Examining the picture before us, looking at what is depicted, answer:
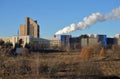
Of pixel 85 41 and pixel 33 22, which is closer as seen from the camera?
pixel 85 41

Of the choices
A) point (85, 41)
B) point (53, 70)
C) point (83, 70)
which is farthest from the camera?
point (85, 41)

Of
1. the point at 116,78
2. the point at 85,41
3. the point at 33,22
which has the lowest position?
the point at 116,78

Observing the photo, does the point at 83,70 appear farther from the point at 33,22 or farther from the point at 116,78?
the point at 33,22

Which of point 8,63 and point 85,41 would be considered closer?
point 8,63

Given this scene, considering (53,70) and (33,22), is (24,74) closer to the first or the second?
(53,70)

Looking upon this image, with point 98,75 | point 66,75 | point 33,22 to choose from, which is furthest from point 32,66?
point 33,22

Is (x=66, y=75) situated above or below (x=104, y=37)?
below

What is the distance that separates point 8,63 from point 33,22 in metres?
151

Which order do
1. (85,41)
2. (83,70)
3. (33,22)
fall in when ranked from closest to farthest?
(83,70)
(85,41)
(33,22)

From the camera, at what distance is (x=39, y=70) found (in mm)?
26203

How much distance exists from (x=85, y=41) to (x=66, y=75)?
389 ft

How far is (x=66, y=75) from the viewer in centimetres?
2575

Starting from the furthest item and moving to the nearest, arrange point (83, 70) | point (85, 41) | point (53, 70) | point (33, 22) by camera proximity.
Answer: point (33, 22)
point (85, 41)
point (53, 70)
point (83, 70)

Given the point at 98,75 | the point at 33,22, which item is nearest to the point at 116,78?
the point at 98,75
